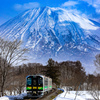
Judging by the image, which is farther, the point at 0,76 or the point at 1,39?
the point at 0,76

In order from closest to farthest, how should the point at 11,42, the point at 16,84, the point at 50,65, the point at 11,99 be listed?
the point at 11,99 < the point at 11,42 < the point at 16,84 < the point at 50,65

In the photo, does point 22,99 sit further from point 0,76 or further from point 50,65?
point 50,65

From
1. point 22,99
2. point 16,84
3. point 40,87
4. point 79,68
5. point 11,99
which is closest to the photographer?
point 11,99

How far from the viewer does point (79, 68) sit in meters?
78.2

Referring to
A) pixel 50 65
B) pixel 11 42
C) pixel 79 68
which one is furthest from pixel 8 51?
pixel 79 68

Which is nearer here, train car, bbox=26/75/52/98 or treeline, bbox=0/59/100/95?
train car, bbox=26/75/52/98

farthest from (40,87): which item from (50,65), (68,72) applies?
(68,72)

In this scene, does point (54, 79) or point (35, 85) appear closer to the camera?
point (35, 85)

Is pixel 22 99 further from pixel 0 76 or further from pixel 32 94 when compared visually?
pixel 0 76

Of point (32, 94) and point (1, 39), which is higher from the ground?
point (1, 39)

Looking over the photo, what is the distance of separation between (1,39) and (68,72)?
168ft

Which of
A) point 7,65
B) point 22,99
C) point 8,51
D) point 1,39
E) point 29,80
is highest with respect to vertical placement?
point 1,39

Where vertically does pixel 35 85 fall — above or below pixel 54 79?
above

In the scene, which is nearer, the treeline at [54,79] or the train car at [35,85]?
the train car at [35,85]
